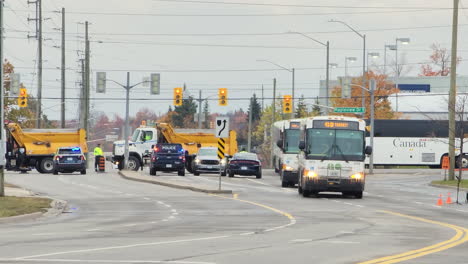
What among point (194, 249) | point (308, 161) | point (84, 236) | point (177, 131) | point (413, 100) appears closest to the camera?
point (194, 249)

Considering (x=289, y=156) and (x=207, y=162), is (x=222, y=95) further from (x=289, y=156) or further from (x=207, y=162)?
(x=289, y=156)

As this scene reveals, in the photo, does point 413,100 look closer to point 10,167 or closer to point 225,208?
point 10,167

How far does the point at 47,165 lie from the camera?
6606 cm

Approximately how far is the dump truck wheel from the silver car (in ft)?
31.8

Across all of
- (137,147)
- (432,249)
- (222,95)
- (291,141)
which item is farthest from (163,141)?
(432,249)

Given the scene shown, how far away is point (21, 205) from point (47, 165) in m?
37.0

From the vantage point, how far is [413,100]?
124562mm

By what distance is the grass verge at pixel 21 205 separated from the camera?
26.8 metres

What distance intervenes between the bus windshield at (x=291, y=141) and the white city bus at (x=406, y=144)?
25.5 m

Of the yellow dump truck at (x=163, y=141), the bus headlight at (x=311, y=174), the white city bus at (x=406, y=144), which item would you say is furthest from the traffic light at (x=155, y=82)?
the bus headlight at (x=311, y=174)

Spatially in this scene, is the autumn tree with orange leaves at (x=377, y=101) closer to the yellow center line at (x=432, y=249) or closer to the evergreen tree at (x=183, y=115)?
the yellow center line at (x=432, y=249)

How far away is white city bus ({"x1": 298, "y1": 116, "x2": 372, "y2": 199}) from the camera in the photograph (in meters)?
36.8

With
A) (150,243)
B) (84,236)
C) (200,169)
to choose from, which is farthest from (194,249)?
(200,169)

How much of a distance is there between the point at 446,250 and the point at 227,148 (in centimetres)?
5292
